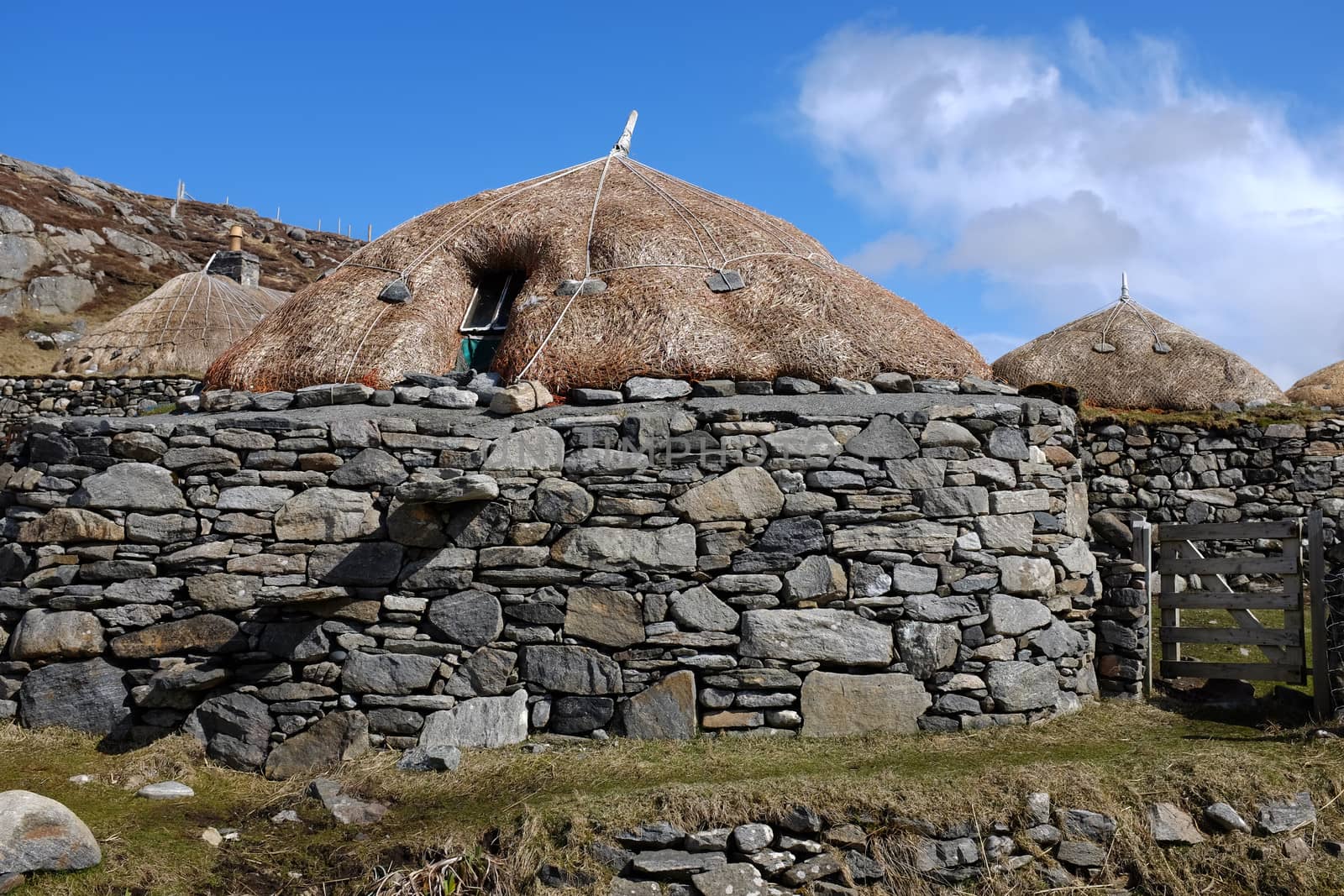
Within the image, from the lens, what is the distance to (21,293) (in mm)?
26922

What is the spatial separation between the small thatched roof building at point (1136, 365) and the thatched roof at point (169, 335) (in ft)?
42.2

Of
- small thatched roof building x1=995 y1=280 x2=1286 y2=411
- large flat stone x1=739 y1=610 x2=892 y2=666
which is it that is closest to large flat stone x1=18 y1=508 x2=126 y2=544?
large flat stone x1=739 y1=610 x2=892 y2=666

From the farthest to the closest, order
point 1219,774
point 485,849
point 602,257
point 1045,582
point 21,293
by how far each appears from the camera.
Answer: point 21,293 < point 602,257 < point 1045,582 < point 1219,774 < point 485,849

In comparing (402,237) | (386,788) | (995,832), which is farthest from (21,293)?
(995,832)

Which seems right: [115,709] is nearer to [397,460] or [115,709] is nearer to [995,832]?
[397,460]

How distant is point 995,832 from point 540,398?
4.07 metres

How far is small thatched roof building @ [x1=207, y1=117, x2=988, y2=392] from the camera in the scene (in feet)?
26.8

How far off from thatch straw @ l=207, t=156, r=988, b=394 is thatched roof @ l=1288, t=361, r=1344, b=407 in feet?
40.5

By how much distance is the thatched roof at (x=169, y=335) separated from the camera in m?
18.2

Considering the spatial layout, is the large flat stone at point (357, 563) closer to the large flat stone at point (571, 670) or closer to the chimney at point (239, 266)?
the large flat stone at point (571, 670)

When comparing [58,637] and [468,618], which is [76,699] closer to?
[58,637]

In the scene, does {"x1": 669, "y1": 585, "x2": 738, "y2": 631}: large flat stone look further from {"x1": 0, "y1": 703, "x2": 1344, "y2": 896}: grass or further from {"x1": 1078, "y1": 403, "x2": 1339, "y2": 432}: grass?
{"x1": 1078, "y1": 403, "x2": 1339, "y2": 432}: grass


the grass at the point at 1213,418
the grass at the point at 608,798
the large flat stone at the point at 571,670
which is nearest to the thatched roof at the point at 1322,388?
the grass at the point at 1213,418

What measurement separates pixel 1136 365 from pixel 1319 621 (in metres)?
9.20
